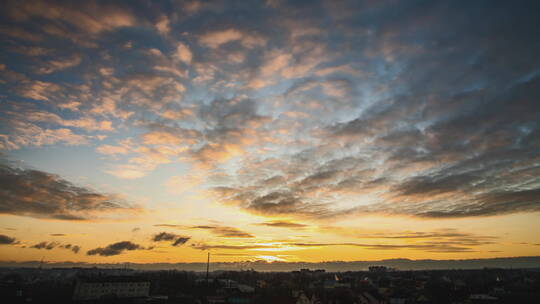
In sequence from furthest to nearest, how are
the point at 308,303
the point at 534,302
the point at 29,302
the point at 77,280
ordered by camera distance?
the point at 77,280
the point at 534,302
the point at 308,303
the point at 29,302

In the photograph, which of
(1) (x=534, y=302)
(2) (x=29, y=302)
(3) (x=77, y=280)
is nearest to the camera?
(2) (x=29, y=302)

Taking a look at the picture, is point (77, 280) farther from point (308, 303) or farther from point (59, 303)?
point (308, 303)

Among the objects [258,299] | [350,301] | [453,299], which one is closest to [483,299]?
[453,299]

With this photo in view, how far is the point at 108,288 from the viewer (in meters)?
83.6

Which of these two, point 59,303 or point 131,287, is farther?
point 131,287

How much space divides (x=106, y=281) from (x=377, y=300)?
7019 centimetres

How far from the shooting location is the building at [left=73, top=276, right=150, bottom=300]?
3130 inches

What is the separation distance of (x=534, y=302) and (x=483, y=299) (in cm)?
1064

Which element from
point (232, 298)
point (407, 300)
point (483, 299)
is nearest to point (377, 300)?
point (407, 300)

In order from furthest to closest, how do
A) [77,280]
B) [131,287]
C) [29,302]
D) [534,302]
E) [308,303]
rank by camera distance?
[131,287]
[77,280]
[534,302]
[308,303]
[29,302]

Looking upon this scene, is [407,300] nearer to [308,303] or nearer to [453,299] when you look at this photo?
[453,299]

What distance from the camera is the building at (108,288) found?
79500 mm

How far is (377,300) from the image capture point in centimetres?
7650

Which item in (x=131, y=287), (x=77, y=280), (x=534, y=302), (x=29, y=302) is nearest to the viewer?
(x=29, y=302)
